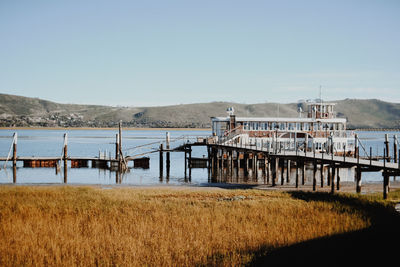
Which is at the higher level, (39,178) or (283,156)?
(283,156)

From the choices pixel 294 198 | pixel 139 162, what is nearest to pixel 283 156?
pixel 294 198

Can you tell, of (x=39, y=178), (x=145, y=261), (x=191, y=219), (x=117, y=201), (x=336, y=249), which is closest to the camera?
(x=145, y=261)

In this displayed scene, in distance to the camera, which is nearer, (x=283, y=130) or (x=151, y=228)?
(x=151, y=228)

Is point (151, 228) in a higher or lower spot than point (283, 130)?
lower

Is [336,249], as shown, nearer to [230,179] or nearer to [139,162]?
[230,179]

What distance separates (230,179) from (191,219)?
3316cm

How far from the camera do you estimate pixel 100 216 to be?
66.8 feet

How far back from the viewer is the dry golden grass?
1359cm

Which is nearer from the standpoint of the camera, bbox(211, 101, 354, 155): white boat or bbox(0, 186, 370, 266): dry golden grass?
bbox(0, 186, 370, 266): dry golden grass

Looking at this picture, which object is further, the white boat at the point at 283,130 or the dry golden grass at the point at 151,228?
the white boat at the point at 283,130

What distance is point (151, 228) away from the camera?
17531 millimetres

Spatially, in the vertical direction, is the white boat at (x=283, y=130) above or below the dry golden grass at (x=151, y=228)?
above

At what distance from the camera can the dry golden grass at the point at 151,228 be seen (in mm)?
13586

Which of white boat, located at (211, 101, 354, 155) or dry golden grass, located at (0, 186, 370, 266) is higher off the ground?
white boat, located at (211, 101, 354, 155)
